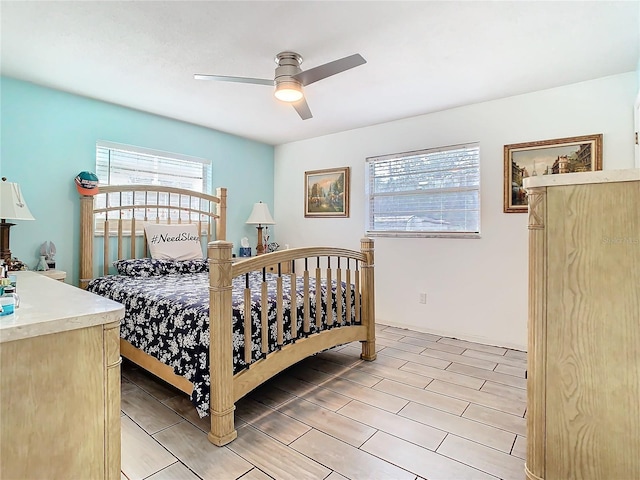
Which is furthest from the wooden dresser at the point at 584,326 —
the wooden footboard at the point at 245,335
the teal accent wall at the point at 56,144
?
the teal accent wall at the point at 56,144

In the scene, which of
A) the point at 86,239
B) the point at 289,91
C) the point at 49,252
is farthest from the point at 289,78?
the point at 49,252

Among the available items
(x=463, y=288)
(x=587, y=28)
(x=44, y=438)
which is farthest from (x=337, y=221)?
(x=44, y=438)

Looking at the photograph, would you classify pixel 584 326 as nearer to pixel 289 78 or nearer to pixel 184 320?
pixel 184 320

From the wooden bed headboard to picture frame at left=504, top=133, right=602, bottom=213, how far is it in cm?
319

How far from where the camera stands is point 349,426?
1.99 meters

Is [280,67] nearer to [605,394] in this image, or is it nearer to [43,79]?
[43,79]

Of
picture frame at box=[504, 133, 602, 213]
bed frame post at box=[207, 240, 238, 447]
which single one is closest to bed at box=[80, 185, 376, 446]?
bed frame post at box=[207, 240, 238, 447]

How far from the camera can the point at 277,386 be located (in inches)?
99.2

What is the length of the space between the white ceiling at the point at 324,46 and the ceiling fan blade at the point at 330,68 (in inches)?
9.0

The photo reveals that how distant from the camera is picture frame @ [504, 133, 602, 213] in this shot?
2.95 meters

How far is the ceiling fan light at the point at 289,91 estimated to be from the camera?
2369mm

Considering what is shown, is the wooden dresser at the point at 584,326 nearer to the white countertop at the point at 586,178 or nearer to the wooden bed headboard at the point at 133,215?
the white countertop at the point at 586,178

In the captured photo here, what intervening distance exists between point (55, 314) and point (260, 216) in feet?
12.1

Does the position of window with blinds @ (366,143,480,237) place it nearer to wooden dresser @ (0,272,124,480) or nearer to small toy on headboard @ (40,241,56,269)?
small toy on headboard @ (40,241,56,269)
